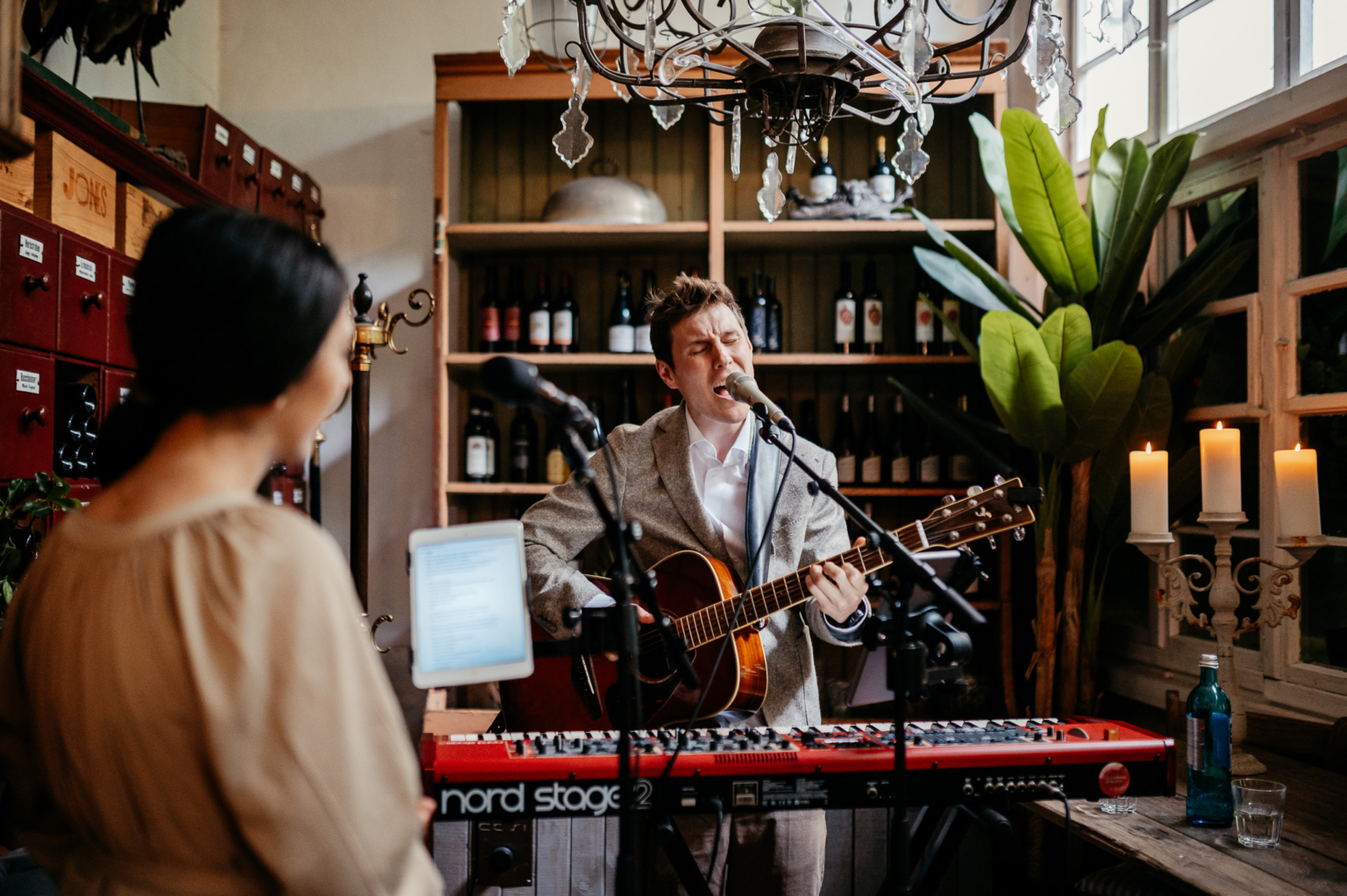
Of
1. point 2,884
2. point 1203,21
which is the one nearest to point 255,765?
point 2,884

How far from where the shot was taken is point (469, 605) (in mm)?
1007

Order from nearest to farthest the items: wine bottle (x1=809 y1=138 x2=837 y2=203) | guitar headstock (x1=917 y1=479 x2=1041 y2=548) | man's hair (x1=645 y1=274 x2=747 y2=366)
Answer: guitar headstock (x1=917 y1=479 x2=1041 y2=548), man's hair (x1=645 y1=274 x2=747 y2=366), wine bottle (x1=809 y1=138 x2=837 y2=203)

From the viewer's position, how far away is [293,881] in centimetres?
62

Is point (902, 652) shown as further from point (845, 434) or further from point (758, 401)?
point (845, 434)

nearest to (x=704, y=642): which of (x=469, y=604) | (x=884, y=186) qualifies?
(x=469, y=604)

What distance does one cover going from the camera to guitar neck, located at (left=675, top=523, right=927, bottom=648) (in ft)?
5.43

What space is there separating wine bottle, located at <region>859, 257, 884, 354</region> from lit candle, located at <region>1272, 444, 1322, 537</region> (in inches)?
58.1

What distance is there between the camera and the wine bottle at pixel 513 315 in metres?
3.13

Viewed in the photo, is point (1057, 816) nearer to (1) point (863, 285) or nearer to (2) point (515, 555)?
(2) point (515, 555)

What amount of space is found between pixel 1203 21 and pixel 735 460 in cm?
189

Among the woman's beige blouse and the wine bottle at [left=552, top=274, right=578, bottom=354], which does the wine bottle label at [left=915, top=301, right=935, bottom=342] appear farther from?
the woman's beige blouse

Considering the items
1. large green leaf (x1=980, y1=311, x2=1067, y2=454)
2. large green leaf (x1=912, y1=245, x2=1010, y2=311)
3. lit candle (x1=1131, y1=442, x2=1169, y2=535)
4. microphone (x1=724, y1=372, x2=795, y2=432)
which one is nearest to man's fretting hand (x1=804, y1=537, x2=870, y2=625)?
microphone (x1=724, y1=372, x2=795, y2=432)

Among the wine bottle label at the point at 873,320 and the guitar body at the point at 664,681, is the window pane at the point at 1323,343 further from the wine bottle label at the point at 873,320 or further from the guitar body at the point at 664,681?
the guitar body at the point at 664,681

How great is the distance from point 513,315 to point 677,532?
145 cm
